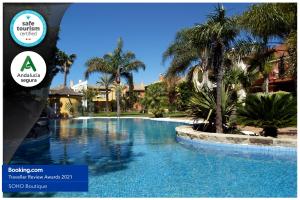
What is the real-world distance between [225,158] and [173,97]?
1152 inches

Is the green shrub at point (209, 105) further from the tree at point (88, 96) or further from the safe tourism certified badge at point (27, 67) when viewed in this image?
the tree at point (88, 96)

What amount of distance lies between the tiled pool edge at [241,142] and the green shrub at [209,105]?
47.7 inches

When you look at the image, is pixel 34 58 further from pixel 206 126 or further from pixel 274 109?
pixel 206 126

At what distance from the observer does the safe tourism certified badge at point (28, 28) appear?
19.2ft

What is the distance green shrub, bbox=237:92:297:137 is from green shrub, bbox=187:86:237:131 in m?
1.62

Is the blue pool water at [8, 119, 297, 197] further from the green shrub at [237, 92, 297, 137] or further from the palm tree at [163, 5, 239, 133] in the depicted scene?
the palm tree at [163, 5, 239, 133]

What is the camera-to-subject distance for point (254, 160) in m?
9.77

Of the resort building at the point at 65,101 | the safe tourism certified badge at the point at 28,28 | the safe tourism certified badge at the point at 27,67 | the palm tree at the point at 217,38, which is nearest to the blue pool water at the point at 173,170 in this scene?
the safe tourism certified badge at the point at 27,67

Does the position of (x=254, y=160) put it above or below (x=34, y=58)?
below

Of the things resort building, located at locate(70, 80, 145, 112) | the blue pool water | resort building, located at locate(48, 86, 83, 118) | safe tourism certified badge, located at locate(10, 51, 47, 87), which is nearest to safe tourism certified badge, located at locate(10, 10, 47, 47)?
safe tourism certified badge, located at locate(10, 51, 47, 87)

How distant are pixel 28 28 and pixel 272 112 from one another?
30.8 feet

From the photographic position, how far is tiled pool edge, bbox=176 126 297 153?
1058 centimetres

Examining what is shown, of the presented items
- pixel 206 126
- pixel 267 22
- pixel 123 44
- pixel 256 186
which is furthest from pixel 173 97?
pixel 256 186

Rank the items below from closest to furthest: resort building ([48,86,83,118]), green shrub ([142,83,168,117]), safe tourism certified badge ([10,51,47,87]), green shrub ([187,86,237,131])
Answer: safe tourism certified badge ([10,51,47,87])
green shrub ([187,86,237,131])
green shrub ([142,83,168,117])
resort building ([48,86,83,118])
